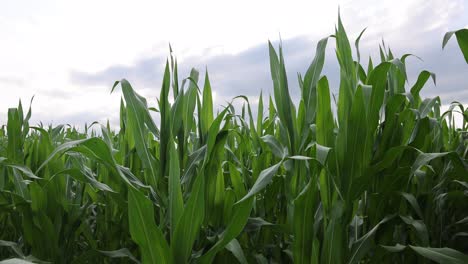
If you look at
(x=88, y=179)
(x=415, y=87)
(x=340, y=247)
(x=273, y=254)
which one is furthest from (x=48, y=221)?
(x=415, y=87)

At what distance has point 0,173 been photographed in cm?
173

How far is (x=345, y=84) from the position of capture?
1.26m

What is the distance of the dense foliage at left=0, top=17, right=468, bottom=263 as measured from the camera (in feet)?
3.57

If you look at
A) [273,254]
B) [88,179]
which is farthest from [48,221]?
[273,254]

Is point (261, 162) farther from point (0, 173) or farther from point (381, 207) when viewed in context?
point (0, 173)

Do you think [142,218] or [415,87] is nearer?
[142,218]

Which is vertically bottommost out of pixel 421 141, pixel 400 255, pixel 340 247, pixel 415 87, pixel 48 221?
pixel 400 255

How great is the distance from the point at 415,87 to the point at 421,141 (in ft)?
0.79

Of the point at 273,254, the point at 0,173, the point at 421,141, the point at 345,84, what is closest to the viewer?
the point at 345,84

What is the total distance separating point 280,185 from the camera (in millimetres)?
1510

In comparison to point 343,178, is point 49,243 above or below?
below

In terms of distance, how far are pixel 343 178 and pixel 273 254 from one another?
1.56 ft

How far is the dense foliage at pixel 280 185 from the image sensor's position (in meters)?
1.09

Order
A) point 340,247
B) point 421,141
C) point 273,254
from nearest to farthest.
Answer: point 340,247 < point 421,141 < point 273,254
